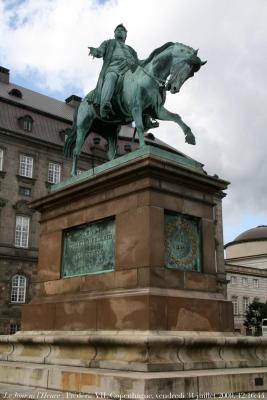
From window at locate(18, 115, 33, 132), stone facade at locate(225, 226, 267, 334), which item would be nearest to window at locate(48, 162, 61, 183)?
window at locate(18, 115, 33, 132)

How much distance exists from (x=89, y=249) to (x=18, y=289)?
31.6 meters

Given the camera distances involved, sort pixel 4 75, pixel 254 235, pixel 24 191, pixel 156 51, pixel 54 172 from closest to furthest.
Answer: pixel 156 51, pixel 24 191, pixel 54 172, pixel 4 75, pixel 254 235

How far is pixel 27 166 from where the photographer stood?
4291 centimetres

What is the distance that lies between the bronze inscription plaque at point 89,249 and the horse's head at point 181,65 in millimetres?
3053

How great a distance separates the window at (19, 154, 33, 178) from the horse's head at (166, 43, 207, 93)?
33559 millimetres

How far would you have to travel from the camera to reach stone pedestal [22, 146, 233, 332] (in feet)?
26.8

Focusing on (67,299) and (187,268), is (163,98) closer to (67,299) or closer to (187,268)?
(187,268)

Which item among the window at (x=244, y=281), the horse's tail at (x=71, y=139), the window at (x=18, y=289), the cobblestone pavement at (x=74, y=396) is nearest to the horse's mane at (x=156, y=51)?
the horse's tail at (x=71, y=139)

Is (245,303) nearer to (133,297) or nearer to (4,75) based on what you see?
(4,75)

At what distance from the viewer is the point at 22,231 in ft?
135

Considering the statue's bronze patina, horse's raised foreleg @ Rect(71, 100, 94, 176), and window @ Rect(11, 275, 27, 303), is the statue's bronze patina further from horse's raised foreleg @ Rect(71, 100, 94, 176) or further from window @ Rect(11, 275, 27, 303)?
window @ Rect(11, 275, 27, 303)

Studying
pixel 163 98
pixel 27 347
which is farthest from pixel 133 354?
pixel 163 98

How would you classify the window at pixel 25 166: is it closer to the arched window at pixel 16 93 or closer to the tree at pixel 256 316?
the arched window at pixel 16 93

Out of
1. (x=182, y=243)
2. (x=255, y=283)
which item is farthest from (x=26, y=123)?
(x=255, y=283)
